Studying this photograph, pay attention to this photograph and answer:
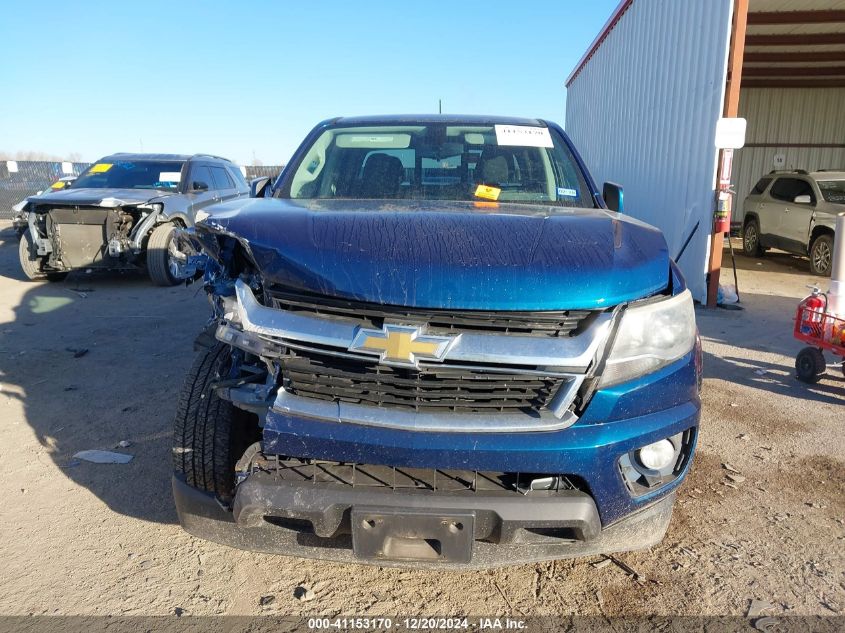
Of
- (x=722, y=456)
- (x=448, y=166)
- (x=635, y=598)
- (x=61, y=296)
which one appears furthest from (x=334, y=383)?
(x=61, y=296)

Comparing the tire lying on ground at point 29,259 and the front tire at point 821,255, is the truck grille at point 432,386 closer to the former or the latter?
the tire lying on ground at point 29,259

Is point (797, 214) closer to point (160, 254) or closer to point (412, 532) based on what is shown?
point (160, 254)

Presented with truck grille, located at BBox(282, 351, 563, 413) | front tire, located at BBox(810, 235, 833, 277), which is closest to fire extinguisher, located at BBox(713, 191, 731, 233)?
front tire, located at BBox(810, 235, 833, 277)

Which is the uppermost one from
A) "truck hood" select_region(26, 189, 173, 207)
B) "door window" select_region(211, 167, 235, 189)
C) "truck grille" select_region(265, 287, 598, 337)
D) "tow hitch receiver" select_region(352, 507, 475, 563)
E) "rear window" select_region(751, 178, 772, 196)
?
"door window" select_region(211, 167, 235, 189)

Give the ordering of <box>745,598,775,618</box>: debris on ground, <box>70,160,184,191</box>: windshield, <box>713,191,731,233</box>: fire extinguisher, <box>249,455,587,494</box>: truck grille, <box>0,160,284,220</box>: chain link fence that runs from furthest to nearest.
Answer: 1. <box>0,160,284,220</box>: chain link fence
2. <box>70,160,184,191</box>: windshield
3. <box>713,191,731,233</box>: fire extinguisher
4. <box>745,598,775,618</box>: debris on ground
5. <box>249,455,587,494</box>: truck grille

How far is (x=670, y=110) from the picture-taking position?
8773 millimetres

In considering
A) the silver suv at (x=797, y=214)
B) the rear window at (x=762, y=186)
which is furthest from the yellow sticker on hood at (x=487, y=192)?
the rear window at (x=762, y=186)

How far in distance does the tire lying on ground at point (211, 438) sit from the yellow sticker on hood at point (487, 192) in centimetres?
148

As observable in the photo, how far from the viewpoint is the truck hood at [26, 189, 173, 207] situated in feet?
26.1

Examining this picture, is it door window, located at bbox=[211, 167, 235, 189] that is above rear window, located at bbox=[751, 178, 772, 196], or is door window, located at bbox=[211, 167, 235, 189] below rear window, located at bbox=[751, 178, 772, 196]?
above

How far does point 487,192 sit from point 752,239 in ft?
37.4

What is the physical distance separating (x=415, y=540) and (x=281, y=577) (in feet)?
2.64

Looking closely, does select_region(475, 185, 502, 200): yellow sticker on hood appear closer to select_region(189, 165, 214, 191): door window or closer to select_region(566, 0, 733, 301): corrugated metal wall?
select_region(566, 0, 733, 301): corrugated metal wall

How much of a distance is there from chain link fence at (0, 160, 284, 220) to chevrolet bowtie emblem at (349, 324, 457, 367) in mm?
17642
